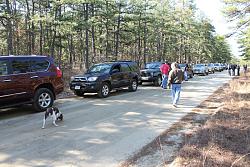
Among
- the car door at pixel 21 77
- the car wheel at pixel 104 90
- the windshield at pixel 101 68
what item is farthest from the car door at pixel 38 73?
the windshield at pixel 101 68

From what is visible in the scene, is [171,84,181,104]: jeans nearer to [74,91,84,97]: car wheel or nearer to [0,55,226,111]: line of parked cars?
[0,55,226,111]: line of parked cars

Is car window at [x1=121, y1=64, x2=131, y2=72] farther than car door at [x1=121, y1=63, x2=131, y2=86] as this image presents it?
Yes

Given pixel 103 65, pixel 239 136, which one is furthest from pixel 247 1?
pixel 239 136

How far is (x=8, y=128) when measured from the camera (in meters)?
9.18

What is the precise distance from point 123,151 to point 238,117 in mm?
4497

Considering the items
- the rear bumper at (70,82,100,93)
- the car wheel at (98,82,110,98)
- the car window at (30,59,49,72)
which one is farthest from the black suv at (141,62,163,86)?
the car window at (30,59,49,72)

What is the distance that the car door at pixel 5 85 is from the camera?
1055cm

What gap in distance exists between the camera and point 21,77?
1121 centimetres

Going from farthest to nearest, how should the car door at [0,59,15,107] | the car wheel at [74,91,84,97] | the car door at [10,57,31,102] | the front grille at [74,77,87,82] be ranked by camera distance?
1. the car wheel at [74,91,84,97]
2. the front grille at [74,77,87,82]
3. the car door at [10,57,31,102]
4. the car door at [0,59,15,107]

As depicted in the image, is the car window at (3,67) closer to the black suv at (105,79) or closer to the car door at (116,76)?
the black suv at (105,79)

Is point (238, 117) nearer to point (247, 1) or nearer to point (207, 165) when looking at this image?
point (207, 165)

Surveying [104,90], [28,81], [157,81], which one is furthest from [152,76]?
[28,81]

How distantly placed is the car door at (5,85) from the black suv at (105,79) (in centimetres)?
581

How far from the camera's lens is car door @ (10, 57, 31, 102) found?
36.1 ft
